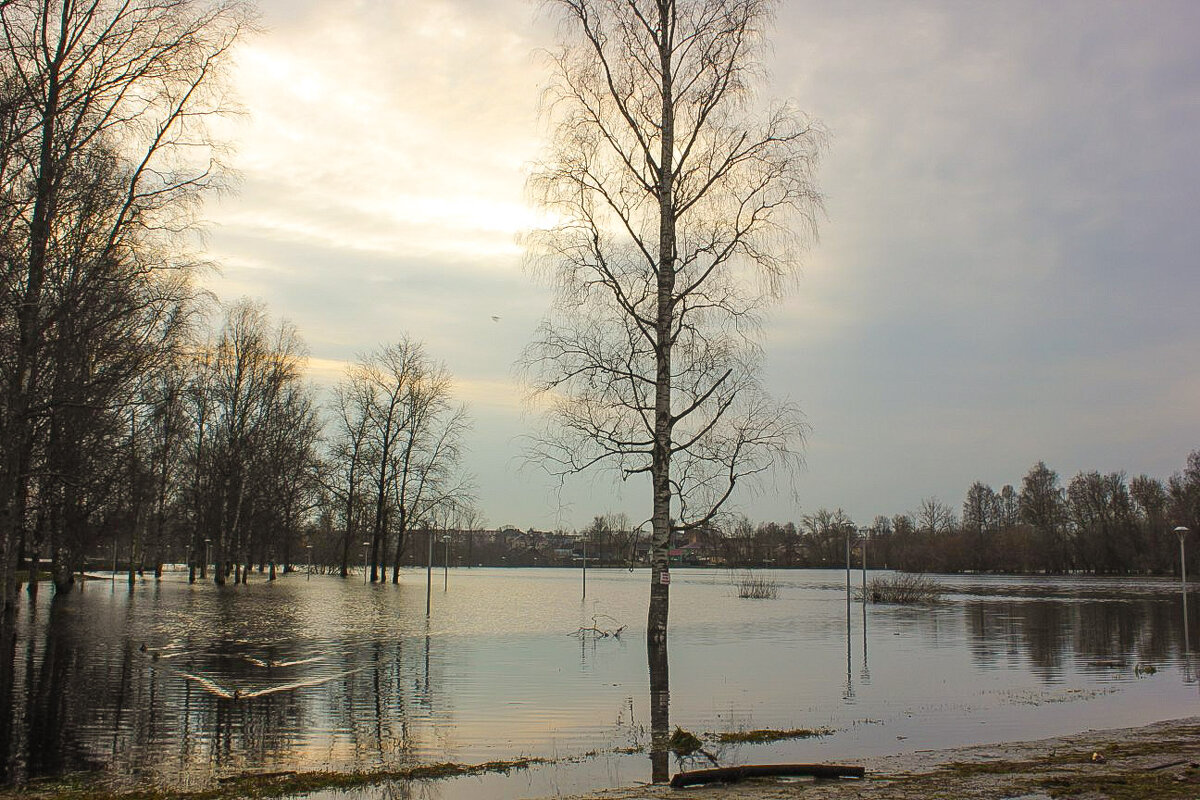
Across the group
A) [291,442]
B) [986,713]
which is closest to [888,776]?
[986,713]

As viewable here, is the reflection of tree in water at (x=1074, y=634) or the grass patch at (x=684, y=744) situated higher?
the grass patch at (x=684, y=744)

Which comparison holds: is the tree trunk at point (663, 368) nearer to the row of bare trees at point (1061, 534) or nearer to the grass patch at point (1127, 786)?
the grass patch at point (1127, 786)

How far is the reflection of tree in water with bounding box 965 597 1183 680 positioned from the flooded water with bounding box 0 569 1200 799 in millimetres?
165

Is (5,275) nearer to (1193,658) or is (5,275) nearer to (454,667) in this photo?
(454,667)

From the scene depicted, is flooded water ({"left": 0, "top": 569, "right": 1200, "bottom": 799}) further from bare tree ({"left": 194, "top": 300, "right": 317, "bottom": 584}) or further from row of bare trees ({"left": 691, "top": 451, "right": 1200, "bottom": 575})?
row of bare trees ({"left": 691, "top": 451, "right": 1200, "bottom": 575})

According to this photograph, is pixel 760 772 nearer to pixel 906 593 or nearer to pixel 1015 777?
pixel 1015 777

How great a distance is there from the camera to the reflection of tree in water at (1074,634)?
67.6ft

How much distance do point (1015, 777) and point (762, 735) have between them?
130 inches

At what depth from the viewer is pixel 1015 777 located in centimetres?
838

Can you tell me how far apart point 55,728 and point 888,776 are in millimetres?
9139

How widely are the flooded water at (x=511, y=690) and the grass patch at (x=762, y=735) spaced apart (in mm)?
187

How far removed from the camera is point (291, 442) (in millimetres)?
60688

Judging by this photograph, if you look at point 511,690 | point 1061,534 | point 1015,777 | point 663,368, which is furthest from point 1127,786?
point 1061,534

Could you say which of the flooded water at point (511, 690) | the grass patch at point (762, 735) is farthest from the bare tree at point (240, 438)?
the grass patch at point (762, 735)
